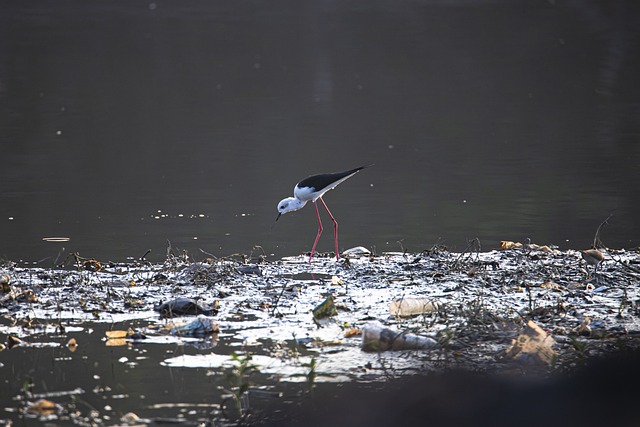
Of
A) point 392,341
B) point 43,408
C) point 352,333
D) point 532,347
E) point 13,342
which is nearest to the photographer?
point 43,408

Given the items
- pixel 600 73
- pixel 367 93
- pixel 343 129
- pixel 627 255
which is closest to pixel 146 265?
pixel 627 255

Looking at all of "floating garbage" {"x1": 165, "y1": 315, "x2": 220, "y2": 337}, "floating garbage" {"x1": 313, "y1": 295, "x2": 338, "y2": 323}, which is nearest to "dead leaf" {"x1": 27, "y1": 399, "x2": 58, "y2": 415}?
"floating garbage" {"x1": 165, "y1": 315, "x2": 220, "y2": 337}

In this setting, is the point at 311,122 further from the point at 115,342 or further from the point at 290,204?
the point at 115,342

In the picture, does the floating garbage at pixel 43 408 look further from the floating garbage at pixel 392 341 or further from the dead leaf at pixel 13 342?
the floating garbage at pixel 392 341

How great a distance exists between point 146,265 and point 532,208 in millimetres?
5931

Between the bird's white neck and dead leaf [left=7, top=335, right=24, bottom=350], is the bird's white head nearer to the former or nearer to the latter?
the bird's white neck

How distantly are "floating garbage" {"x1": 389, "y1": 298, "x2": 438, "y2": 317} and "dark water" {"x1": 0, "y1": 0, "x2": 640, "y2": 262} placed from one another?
339 centimetres

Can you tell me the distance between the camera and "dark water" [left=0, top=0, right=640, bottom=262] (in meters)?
11.8

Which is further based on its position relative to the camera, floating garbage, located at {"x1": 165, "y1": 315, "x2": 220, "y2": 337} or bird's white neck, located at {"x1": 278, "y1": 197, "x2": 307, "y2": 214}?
bird's white neck, located at {"x1": 278, "y1": 197, "x2": 307, "y2": 214}

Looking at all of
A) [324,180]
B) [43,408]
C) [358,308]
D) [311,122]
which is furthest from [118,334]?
[311,122]

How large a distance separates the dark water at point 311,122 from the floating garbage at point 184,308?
2.91 meters

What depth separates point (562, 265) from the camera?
8.17 metres

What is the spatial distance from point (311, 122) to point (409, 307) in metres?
15.2

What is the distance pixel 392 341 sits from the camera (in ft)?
19.2
